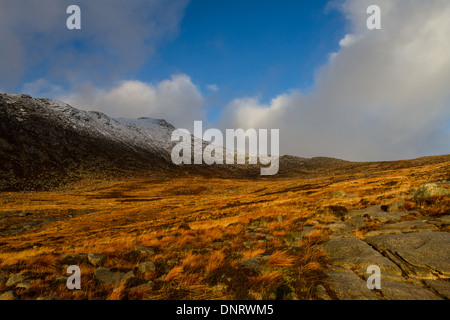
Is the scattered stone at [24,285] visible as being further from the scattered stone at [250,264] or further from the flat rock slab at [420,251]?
the flat rock slab at [420,251]

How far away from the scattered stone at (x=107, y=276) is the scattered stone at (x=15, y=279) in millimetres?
1950

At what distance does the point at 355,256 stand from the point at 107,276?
25.1 feet

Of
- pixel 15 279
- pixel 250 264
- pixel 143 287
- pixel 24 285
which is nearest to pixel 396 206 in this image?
pixel 250 264

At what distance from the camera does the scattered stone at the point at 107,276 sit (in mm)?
5864

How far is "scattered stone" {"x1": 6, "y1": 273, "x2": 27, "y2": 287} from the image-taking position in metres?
5.69

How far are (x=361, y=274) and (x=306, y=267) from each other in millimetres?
1388

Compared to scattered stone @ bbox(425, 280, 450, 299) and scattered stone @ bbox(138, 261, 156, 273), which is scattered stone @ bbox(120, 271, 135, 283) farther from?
scattered stone @ bbox(425, 280, 450, 299)

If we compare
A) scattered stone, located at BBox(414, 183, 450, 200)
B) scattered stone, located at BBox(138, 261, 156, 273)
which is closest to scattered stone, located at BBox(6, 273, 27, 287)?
scattered stone, located at BBox(138, 261, 156, 273)

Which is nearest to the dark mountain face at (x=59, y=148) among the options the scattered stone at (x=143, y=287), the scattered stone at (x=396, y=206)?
the scattered stone at (x=143, y=287)

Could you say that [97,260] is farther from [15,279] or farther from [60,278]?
[15,279]

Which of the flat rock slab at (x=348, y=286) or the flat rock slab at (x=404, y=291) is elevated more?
the flat rock slab at (x=404, y=291)

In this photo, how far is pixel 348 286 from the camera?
4957 mm

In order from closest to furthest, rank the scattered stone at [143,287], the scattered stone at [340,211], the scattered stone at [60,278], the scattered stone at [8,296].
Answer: the scattered stone at [8,296] → the scattered stone at [143,287] → the scattered stone at [60,278] → the scattered stone at [340,211]
